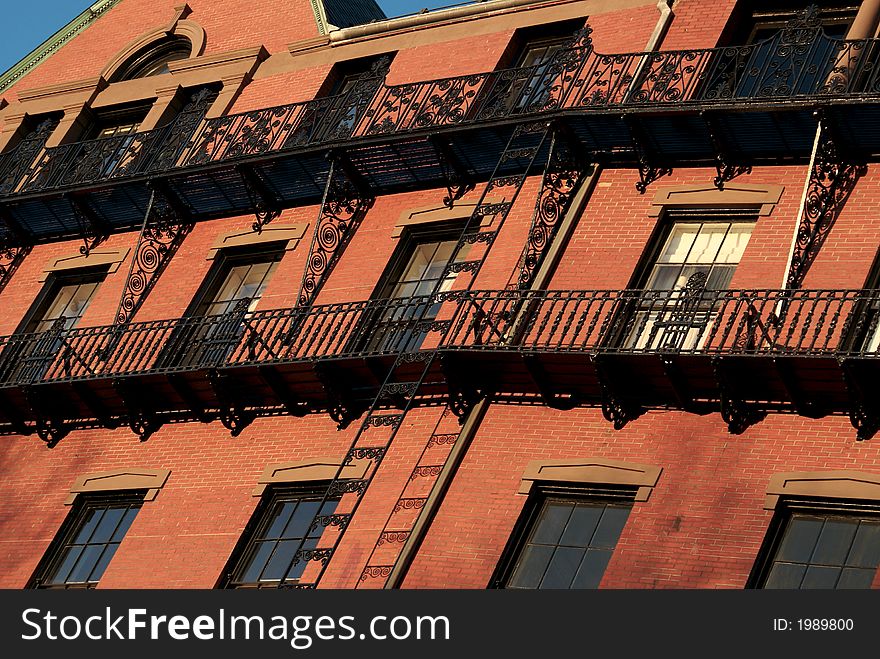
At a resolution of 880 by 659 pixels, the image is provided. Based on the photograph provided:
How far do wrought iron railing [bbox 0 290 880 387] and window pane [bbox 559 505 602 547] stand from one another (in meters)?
1.89

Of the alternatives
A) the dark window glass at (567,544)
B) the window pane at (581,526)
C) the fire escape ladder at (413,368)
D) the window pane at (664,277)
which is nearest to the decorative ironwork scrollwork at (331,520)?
the fire escape ladder at (413,368)

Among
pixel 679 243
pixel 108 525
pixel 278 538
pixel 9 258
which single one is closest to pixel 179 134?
pixel 9 258

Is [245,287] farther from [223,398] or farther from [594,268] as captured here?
[594,268]

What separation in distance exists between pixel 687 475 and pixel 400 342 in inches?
204

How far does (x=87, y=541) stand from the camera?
23234mm

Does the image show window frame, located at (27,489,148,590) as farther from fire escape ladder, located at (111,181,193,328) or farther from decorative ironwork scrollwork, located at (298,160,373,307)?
decorative ironwork scrollwork, located at (298,160,373,307)

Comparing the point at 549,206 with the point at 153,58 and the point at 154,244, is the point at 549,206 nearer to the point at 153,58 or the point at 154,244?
the point at 154,244

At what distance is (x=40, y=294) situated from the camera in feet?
90.3

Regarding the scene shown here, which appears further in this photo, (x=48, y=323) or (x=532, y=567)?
(x=48, y=323)

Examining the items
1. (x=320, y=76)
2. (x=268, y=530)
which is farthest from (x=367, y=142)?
(x=268, y=530)

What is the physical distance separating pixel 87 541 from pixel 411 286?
5748 millimetres

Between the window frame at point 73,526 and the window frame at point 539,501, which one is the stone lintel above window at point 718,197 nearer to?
the window frame at point 539,501

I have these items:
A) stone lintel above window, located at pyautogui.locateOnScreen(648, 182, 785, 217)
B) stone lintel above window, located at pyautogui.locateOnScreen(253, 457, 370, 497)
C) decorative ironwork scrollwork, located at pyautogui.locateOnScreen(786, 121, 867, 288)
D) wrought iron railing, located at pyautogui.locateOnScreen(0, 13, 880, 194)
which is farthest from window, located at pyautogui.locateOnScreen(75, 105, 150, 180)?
decorative ironwork scrollwork, located at pyautogui.locateOnScreen(786, 121, 867, 288)

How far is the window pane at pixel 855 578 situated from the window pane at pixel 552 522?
3.50 metres
